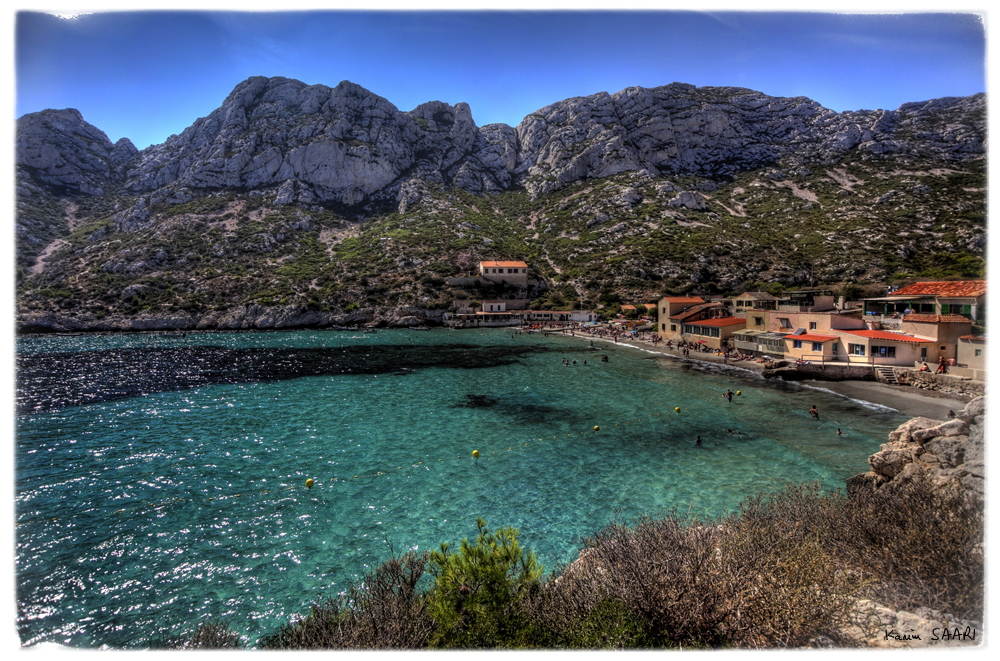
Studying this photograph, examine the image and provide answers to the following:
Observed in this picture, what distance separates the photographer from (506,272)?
80312 mm

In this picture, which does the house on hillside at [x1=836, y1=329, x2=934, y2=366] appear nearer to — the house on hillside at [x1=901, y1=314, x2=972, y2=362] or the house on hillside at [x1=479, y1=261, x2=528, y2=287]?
the house on hillside at [x1=901, y1=314, x2=972, y2=362]

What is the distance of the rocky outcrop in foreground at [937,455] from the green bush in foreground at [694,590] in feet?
1.90

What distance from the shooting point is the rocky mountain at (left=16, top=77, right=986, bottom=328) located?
2682 inches

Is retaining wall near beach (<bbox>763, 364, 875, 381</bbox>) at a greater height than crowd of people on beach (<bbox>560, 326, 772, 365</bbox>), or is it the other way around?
crowd of people on beach (<bbox>560, 326, 772, 365</bbox>)

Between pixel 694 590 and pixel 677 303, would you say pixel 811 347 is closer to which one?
pixel 677 303

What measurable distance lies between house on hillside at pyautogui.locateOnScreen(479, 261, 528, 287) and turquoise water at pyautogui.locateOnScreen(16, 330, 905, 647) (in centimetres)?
5111

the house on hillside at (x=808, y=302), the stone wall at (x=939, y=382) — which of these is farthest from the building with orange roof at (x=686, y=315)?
the stone wall at (x=939, y=382)

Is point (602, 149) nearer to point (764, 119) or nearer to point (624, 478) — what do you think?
point (764, 119)

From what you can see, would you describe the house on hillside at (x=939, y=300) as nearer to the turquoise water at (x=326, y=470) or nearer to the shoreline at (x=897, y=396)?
the shoreline at (x=897, y=396)

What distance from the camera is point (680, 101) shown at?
110 meters

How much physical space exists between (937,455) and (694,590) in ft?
22.7

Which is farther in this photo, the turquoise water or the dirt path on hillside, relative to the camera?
the dirt path on hillside

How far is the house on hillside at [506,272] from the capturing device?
79812 millimetres

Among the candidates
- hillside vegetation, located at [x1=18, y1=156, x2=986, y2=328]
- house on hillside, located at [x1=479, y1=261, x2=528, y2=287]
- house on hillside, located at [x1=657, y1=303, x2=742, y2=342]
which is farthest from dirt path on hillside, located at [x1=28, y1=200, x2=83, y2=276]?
house on hillside, located at [x1=657, y1=303, x2=742, y2=342]
